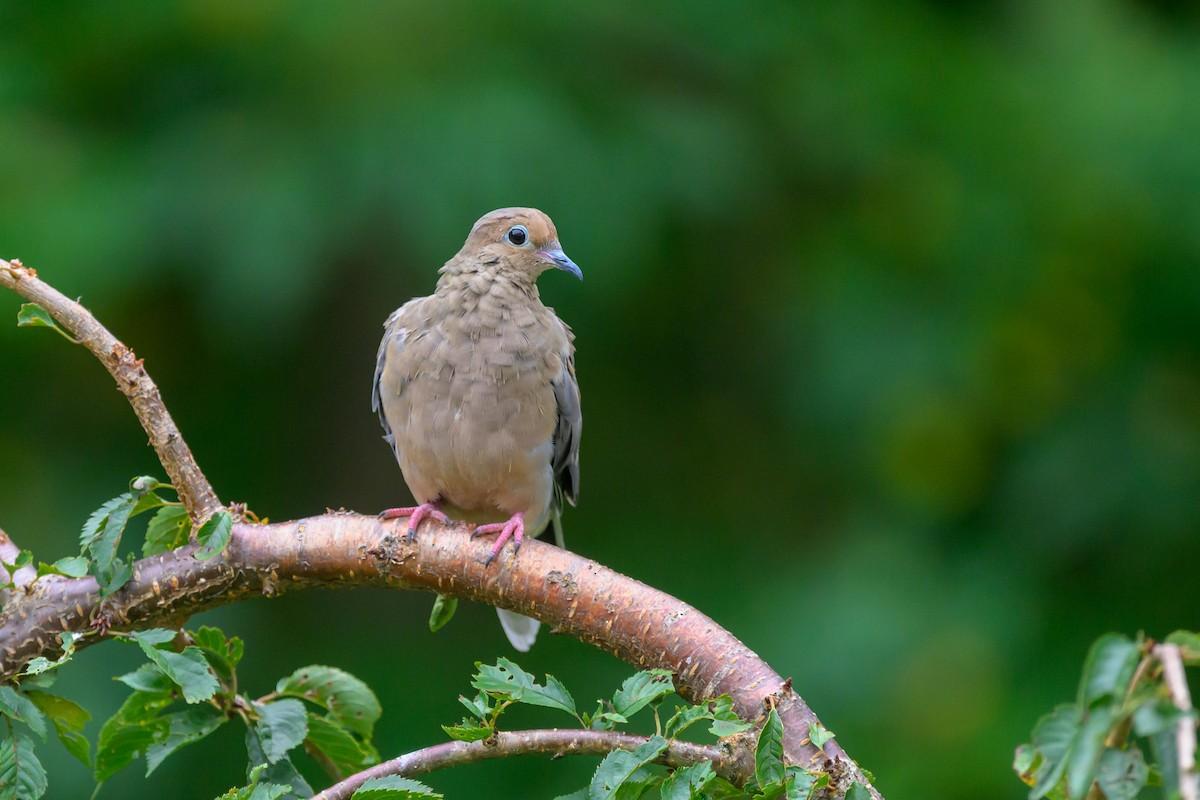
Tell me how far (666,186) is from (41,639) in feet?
13.2

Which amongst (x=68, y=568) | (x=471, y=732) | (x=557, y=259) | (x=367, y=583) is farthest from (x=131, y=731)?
(x=557, y=259)

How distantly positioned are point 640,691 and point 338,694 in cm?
95

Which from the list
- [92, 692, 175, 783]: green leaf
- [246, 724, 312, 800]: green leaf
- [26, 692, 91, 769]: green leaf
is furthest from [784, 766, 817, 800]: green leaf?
[26, 692, 91, 769]: green leaf

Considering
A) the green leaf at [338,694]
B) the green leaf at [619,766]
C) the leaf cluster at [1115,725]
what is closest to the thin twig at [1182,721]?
the leaf cluster at [1115,725]

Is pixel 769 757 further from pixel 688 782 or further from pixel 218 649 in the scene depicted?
pixel 218 649

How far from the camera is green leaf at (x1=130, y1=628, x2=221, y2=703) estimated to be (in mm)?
2320

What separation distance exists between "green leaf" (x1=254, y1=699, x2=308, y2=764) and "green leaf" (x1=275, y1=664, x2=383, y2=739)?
13cm

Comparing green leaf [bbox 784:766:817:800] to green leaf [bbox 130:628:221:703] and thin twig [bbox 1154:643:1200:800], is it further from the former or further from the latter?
green leaf [bbox 130:628:221:703]

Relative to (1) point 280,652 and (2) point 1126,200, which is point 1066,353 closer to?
(2) point 1126,200

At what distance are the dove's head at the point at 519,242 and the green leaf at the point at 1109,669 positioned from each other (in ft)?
8.37

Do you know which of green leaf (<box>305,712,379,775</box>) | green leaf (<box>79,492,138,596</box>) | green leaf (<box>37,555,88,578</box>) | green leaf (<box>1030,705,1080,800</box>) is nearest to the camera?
green leaf (<box>1030,705,1080,800</box>)

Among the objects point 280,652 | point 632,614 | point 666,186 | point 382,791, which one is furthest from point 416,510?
point 280,652

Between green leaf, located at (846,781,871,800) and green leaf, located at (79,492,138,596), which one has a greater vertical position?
green leaf, located at (79,492,138,596)

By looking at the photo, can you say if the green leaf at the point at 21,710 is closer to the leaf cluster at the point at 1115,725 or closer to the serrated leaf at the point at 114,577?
the serrated leaf at the point at 114,577
